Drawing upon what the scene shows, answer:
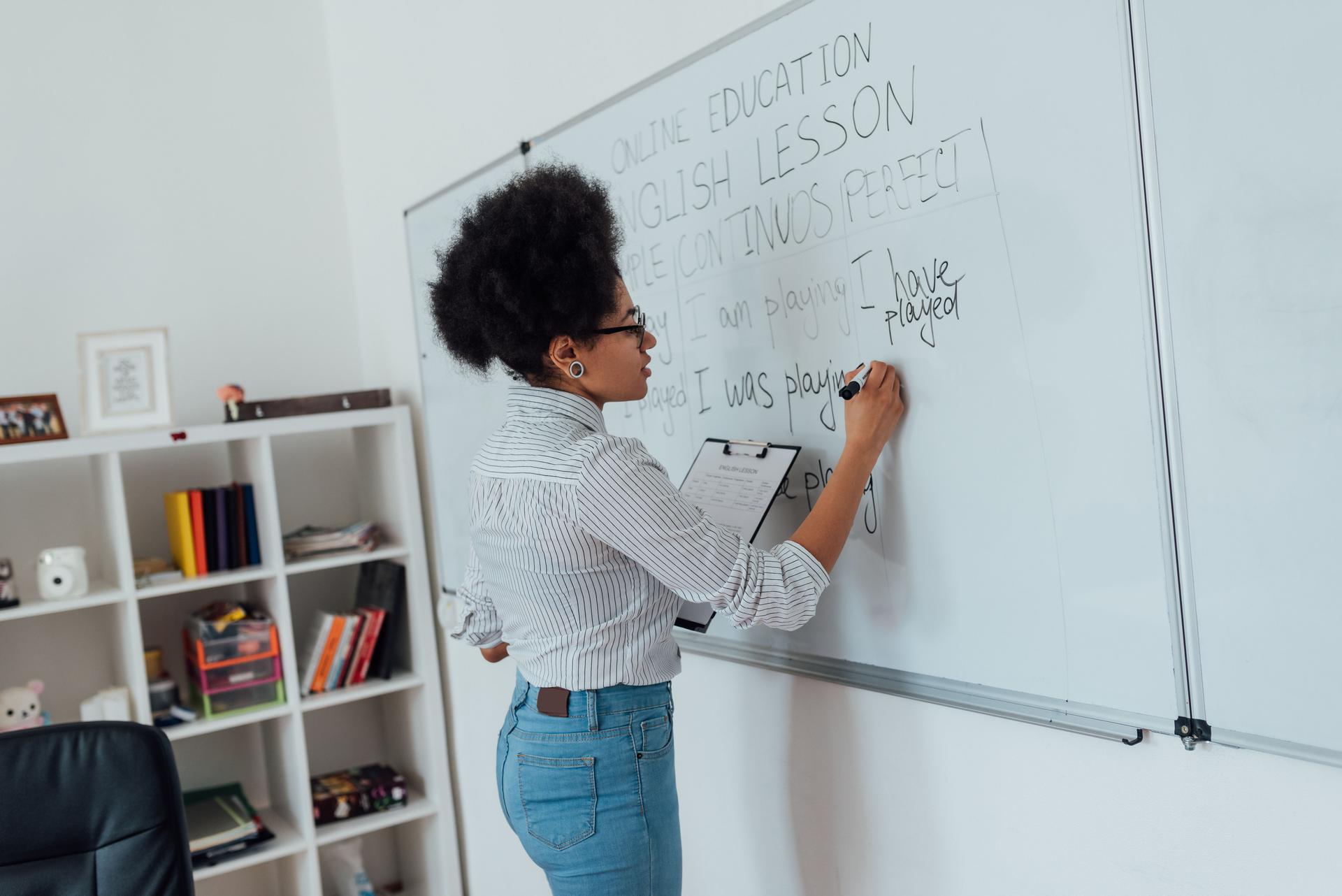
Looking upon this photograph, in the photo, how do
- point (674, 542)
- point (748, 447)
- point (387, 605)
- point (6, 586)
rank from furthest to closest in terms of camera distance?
point (387, 605) < point (6, 586) < point (748, 447) < point (674, 542)

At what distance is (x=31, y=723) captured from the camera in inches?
94.8

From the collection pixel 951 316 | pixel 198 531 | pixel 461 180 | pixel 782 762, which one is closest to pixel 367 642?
pixel 198 531

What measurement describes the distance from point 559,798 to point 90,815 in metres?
0.70

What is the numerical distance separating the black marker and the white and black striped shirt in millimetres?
229

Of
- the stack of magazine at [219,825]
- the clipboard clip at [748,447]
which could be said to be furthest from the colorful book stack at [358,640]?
the clipboard clip at [748,447]

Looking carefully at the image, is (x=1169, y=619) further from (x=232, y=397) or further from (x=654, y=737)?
(x=232, y=397)

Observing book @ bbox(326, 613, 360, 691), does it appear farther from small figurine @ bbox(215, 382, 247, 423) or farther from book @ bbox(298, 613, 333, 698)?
small figurine @ bbox(215, 382, 247, 423)

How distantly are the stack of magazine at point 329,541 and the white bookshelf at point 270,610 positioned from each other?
0.07m

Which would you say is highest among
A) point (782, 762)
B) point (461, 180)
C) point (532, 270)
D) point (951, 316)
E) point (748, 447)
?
point (461, 180)

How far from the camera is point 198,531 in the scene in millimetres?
2586

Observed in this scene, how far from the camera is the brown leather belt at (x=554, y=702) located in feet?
4.52

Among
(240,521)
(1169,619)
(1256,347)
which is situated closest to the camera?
(1256,347)

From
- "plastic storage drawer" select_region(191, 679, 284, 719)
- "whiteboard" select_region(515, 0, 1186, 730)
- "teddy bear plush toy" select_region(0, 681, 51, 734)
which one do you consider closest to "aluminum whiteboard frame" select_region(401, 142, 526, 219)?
"whiteboard" select_region(515, 0, 1186, 730)

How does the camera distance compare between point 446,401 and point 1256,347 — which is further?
point 446,401
